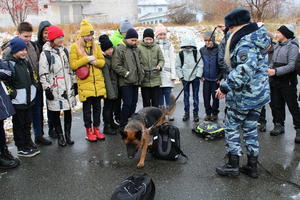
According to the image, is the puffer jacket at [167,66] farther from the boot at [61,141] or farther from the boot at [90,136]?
the boot at [61,141]

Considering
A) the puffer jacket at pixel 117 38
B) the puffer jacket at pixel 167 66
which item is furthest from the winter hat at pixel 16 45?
the puffer jacket at pixel 167 66

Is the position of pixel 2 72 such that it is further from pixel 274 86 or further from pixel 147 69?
pixel 274 86

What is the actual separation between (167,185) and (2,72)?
284cm

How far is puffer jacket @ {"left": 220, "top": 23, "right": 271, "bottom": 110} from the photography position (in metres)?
3.43

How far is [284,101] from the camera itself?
543cm

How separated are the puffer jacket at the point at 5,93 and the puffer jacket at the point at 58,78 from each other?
59 centimetres

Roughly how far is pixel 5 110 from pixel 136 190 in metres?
2.27

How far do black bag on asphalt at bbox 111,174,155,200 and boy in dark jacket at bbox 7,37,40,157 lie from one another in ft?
7.10

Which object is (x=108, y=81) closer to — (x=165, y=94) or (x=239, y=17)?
(x=165, y=94)

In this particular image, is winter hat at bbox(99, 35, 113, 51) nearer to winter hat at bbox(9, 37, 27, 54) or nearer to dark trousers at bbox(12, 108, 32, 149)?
winter hat at bbox(9, 37, 27, 54)

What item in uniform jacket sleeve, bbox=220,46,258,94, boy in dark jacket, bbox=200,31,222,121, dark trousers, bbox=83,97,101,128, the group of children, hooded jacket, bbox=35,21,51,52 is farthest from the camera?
boy in dark jacket, bbox=200,31,222,121

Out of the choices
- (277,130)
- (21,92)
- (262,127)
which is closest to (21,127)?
(21,92)

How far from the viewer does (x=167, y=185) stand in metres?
3.82

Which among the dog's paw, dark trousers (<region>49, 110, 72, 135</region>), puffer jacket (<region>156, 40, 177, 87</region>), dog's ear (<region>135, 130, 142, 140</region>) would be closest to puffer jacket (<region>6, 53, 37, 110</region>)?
dark trousers (<region>49, 110, 72, 135</region>)
